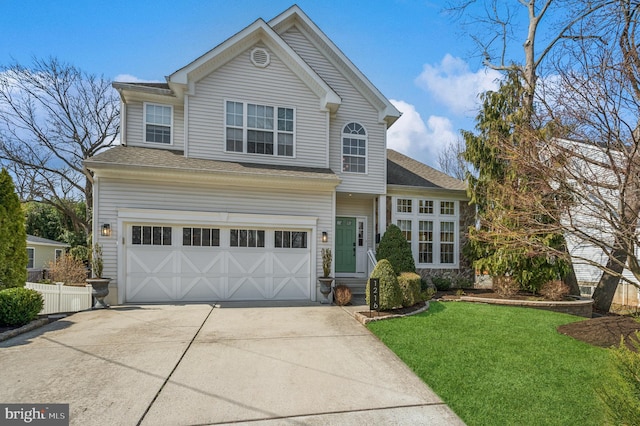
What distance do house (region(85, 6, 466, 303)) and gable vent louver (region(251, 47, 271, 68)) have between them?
0.03m

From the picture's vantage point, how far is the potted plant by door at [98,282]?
8281mm

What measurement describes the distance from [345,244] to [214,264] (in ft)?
15.7

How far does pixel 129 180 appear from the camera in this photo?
29.3 ft

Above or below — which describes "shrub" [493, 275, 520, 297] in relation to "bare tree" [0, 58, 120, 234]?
below

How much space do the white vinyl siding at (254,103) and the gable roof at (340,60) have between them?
1844mm

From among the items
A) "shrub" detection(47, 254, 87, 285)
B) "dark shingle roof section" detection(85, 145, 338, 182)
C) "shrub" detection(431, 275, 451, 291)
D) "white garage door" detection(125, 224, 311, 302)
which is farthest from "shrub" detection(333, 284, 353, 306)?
"shrub" detection(47, 254, 87, 285)

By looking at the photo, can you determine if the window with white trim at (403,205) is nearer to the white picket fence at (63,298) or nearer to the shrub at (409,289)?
the shrub at (409,289)

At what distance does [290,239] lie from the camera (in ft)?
33.0

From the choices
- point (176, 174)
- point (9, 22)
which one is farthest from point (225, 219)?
point (9, 22)

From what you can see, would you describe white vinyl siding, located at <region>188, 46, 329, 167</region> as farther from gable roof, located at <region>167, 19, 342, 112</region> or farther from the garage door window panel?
the garage door window panel

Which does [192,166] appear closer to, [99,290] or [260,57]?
[99,290]

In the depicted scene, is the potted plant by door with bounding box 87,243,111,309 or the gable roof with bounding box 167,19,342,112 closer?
the potted plant by door with bounding box 87,243,111,309

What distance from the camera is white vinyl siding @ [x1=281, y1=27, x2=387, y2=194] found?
37.0 ft

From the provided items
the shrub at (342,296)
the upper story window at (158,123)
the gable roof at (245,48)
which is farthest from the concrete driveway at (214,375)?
the gable roof at (245,48)
